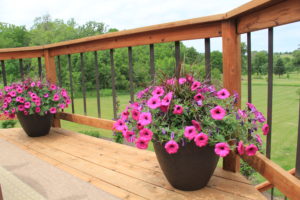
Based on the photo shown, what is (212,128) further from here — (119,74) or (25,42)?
(25,42)

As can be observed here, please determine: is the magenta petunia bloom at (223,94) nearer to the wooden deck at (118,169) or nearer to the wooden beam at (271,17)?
the wooden beam at (271,17)

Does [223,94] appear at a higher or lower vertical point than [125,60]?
lower

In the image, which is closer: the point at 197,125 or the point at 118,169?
the point at 197,125

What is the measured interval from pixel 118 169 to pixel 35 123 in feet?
4.16

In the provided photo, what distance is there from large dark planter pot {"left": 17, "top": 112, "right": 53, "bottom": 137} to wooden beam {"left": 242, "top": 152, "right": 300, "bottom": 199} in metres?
2.02

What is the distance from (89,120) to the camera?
2709 mm

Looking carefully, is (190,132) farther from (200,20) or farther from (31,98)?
(31,98)

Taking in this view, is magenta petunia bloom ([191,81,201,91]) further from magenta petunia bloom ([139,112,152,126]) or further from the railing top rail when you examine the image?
the railing top rail

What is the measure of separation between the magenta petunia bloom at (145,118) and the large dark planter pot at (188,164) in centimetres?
17

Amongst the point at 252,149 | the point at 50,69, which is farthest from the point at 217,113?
the point at 50,69

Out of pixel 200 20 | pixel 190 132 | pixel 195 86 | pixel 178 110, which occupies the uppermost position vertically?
pixel 200 20

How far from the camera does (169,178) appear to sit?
59.0 inches

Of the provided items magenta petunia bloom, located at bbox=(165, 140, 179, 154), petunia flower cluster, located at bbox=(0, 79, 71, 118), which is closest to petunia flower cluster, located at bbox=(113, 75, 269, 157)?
magenta petunia bloom, located at bbox=(165, 140, 179, 154)

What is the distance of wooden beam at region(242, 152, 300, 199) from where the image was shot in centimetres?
121
